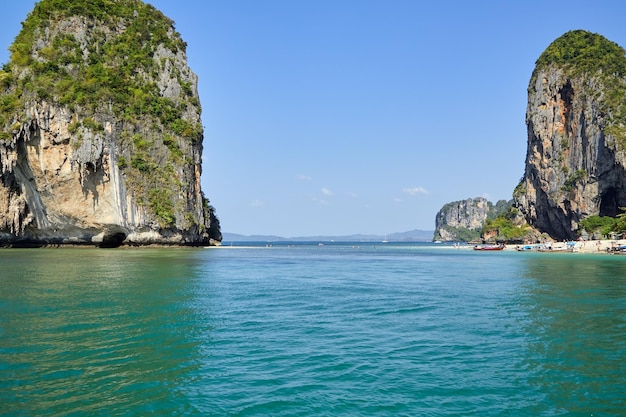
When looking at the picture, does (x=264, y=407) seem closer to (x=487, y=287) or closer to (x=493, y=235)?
(x=487, y=287)

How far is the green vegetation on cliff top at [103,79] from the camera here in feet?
254

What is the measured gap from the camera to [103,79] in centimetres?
8119

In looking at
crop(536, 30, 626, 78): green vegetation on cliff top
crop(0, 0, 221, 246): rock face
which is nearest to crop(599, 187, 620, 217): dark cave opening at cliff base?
crop(536, 30, 626, 78): green vegetation on cliff top

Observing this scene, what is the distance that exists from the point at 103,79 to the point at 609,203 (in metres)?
107

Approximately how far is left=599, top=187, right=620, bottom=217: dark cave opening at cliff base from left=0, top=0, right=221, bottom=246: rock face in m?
87.9

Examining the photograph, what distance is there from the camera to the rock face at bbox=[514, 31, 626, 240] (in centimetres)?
9675

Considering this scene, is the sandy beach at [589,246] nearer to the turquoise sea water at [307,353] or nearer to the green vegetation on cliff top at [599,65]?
the green vegetation on cliff top at [599,65]

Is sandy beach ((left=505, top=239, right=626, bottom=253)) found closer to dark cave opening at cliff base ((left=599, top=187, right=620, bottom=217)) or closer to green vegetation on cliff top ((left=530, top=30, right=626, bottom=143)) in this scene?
dark cave opening at cliff base ((left=599, top=187, right=620, bottom=217))

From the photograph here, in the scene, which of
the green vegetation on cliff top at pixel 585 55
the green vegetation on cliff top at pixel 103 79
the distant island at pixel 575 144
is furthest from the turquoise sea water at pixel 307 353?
the green vegetation on cliff top at pixel 585 55

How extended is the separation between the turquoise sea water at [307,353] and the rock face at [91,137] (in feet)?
178

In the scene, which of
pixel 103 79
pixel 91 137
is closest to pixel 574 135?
pixel 103 79

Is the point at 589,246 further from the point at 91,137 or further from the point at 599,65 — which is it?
the point at 91,137

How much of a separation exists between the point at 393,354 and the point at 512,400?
409 centimetres

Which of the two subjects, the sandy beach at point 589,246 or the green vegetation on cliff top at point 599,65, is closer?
the sandy beach at point 589,246
